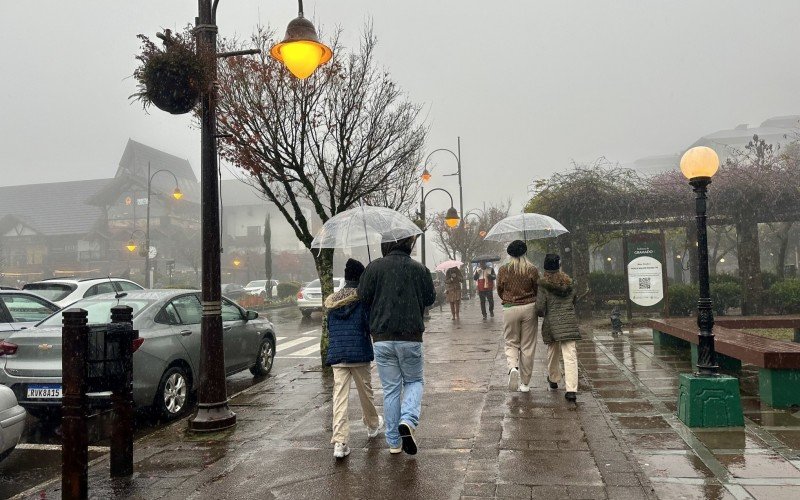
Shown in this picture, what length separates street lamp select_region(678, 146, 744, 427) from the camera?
554 cm

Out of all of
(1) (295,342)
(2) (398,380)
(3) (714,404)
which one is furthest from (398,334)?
(1) (295,342)

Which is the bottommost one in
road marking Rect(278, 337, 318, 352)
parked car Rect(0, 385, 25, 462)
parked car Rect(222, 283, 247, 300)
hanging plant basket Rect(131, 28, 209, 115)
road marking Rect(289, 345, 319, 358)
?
road marking Rect(289, 345, 319, 358)

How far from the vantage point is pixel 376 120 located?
10.2 meters

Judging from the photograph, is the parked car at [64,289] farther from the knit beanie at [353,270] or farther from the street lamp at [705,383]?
the street lamp at [705,383]

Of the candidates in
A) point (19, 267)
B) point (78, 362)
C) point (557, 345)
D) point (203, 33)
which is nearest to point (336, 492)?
point (78, 362)

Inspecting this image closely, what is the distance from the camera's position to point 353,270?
5.32 metres

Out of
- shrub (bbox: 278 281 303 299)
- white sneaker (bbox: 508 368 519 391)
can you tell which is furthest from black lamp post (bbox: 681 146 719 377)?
shrub (bbox: 278 281 303 299)

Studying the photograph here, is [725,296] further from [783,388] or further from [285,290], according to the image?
[285,290]

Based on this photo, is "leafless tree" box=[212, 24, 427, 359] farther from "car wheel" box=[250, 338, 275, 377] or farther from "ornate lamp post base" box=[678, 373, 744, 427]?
"ornate lamp post base" box=[678, 373, 744, 427]

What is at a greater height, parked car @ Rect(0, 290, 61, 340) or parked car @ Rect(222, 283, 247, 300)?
parked car @ Rect(0, 290, 61, 340)

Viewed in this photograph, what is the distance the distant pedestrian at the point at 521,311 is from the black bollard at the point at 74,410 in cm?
458

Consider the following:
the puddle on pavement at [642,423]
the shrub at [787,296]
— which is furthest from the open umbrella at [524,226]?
the shrub at [787,296]

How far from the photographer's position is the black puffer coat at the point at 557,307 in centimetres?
696

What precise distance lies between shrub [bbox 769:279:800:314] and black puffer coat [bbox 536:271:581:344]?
1308 cm
